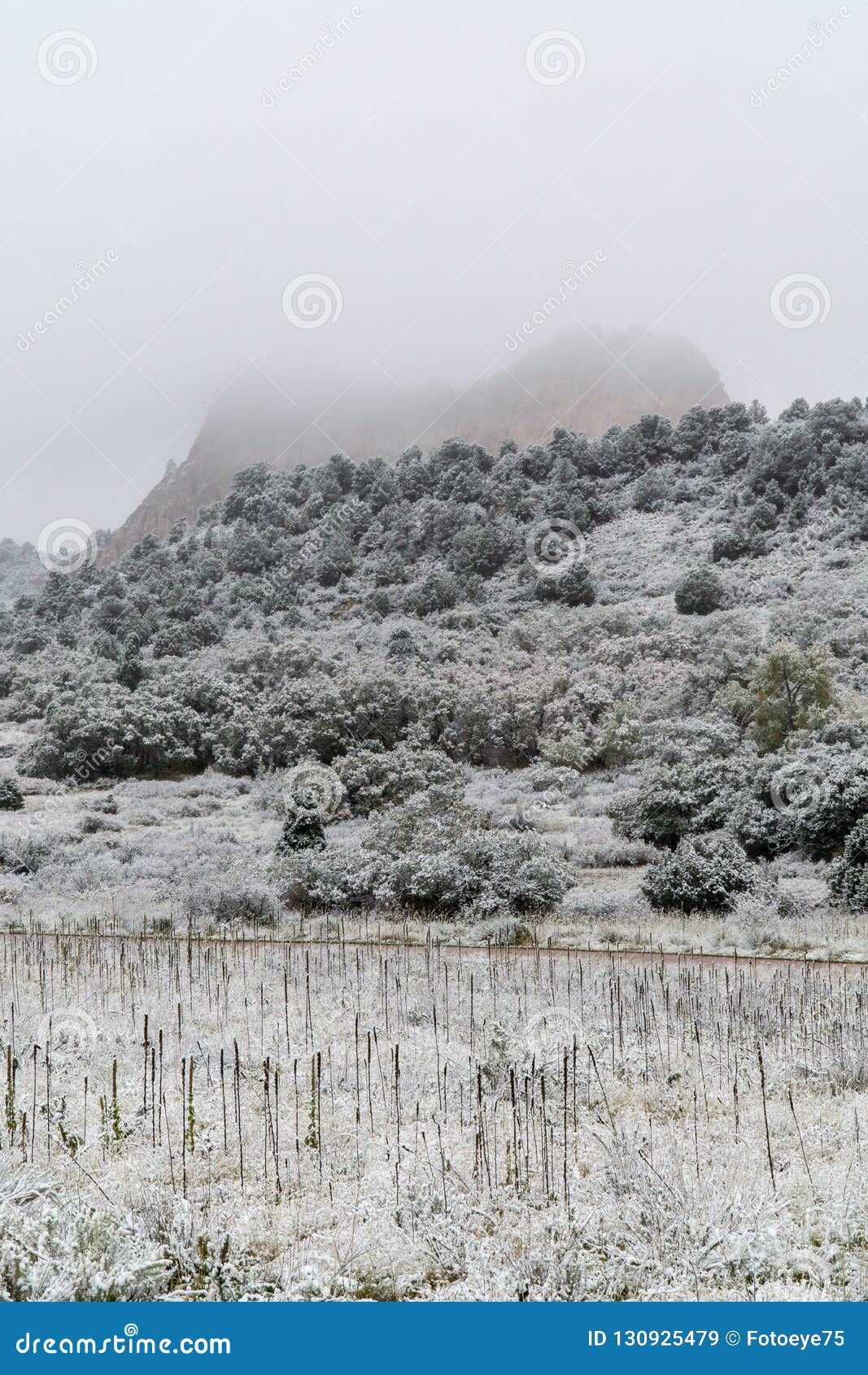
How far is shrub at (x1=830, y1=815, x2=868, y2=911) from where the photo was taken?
14430 millimetres

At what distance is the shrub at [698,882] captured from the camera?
47.8 feet

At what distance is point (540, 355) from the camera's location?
298 ft

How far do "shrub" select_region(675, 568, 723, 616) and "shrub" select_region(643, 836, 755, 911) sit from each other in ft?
102

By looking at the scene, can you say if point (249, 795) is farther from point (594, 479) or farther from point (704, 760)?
point (594, 479)

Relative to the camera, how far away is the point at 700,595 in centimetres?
4491

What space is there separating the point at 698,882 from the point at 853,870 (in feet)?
8.11

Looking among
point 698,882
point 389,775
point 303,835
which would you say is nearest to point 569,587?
point 389,775

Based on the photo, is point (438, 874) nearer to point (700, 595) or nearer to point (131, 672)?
point (700, 595)

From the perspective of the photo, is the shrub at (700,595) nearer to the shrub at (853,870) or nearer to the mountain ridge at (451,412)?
the shrub at (853,870)

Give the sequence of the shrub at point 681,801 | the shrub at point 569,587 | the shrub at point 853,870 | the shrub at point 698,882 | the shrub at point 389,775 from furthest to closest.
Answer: the shrub at point 569,587, the shrub at point 389,775, the shrub at point 681,801, the shrub at point 698,882, the shrub at point 853,870

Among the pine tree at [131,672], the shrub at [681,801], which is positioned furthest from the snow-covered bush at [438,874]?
the pine tree at [131,672]

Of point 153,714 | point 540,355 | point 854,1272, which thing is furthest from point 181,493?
point 854,1272

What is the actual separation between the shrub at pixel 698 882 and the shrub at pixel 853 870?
131cm

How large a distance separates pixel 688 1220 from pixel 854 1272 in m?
0.66
